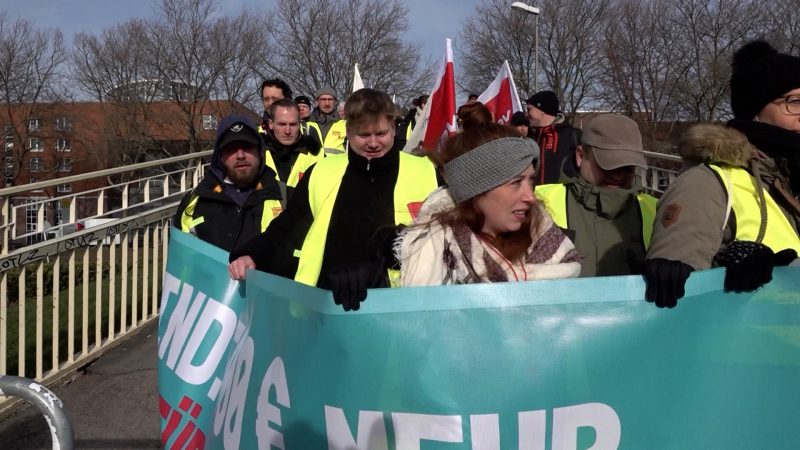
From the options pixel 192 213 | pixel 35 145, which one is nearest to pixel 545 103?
pixel 192 213

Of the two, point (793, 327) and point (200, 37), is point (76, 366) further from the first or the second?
point (200, 37)

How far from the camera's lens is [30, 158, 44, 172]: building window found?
148 feet

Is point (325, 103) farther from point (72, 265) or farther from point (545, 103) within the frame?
point (72, 265)

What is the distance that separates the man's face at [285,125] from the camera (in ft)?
18.5

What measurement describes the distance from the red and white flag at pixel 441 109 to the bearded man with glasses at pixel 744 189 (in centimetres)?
322

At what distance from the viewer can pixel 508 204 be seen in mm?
2279

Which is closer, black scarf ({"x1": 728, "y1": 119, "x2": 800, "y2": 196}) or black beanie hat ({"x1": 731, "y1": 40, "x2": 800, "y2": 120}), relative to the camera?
black scarf ({"x1": 728, "y1": 119, "x2": 800, "y2": 196})

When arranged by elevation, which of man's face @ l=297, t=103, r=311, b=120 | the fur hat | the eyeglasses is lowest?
man's face @ l=297, t=103, r=311, b=120

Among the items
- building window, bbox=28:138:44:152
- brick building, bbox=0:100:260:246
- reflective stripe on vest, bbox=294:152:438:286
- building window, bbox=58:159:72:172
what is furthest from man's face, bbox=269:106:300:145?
building window, bbox=58:159:72:172

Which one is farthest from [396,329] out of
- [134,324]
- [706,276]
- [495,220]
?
[134,324]

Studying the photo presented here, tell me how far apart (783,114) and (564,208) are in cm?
83

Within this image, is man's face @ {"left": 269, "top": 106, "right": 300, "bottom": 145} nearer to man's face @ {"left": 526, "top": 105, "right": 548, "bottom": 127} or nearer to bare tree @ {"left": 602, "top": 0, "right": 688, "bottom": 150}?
man's face @ {"left": 526, "top": 105, "right": 548, "bottom": 127}

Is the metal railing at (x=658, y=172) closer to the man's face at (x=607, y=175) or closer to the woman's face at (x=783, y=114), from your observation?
the man's face at (x=607, y=175)

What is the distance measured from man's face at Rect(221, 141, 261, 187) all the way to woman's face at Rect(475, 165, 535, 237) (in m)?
2.03
